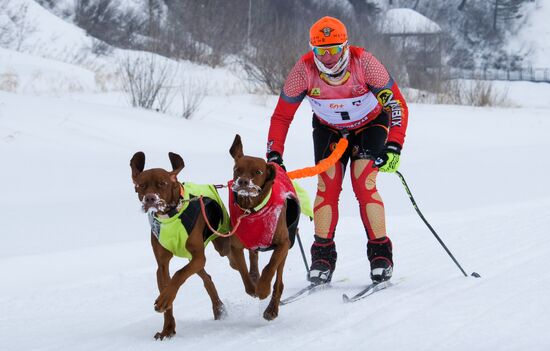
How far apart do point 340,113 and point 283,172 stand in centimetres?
81

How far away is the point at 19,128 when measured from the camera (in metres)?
12.4

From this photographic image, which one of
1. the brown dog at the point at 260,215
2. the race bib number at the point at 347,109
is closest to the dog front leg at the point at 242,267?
the brown dog at the point at 260,215

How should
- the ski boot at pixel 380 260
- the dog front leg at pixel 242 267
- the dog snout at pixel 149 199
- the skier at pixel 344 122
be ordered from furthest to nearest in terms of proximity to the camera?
the ski boot at pixel 380 260, the skier at pixel 344 122, the dog front leg at pixel 242 267, the dog snout at pixel 149 199

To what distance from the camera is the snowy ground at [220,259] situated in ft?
16.5

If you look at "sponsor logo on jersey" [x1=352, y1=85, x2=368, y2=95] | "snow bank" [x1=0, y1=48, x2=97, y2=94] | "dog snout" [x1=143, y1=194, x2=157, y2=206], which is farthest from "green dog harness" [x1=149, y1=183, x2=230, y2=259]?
"snow bank" [x1=0, y1=48, x2=97, y2=94]

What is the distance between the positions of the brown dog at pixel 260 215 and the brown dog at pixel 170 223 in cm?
24

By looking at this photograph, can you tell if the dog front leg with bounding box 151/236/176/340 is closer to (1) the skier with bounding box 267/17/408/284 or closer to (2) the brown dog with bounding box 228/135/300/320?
(2) the brown dog with bounding box 228/135/300/320

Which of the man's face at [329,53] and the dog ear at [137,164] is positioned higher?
the man's face at [329,53]

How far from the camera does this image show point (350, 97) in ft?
20.0

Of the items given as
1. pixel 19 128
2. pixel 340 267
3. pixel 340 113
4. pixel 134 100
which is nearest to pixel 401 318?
pixel 340 113

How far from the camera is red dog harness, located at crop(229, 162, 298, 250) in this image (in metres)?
5.14

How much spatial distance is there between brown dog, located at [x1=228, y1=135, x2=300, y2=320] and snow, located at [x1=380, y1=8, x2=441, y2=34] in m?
32.1

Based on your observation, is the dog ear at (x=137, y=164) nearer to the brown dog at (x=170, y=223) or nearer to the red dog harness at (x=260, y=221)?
the brown dog at (x=170, y=223)

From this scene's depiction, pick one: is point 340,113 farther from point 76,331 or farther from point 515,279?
point 76,331
